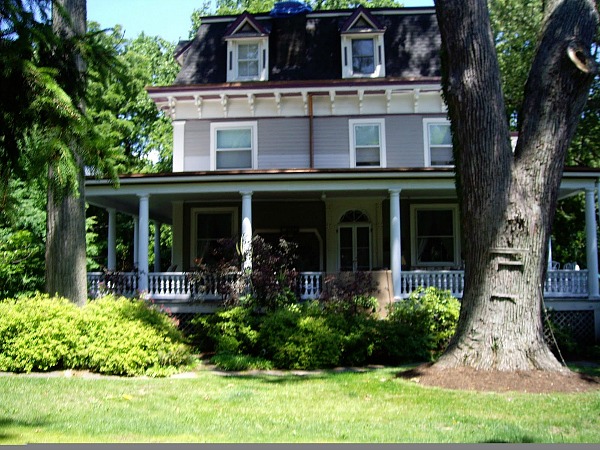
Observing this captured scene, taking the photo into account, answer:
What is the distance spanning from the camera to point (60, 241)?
37.8 ft

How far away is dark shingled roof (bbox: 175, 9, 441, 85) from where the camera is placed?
741 inches

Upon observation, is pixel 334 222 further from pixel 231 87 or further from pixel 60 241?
pixel 60 241

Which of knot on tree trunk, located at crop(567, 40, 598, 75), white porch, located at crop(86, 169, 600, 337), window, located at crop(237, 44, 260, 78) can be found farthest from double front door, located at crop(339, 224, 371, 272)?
knot on tree trunk, located at crop(567, 40, 598, 75)

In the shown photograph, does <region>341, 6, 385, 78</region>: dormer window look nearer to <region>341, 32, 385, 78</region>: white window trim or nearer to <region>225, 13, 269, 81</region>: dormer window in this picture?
<region>341, 32, 385, 78</region>: white window trim

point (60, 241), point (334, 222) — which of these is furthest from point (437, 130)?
point (60, 241)

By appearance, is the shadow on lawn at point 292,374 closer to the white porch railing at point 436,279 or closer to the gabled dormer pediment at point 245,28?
the white porch railing at point 436,279

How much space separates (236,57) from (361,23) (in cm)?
420

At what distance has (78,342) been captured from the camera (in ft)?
34.1

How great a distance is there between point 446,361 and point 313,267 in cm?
941

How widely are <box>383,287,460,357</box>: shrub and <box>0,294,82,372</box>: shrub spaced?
236 inches

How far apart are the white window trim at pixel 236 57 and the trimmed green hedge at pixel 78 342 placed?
1026cm

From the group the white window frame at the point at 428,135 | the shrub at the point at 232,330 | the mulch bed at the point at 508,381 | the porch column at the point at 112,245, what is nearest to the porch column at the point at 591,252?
the white window frame at the point at 428,135

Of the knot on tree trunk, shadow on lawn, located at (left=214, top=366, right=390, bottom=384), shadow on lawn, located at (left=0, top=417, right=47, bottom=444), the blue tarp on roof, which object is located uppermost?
the blue tarp on roof

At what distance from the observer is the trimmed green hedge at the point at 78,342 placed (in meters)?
10.2
